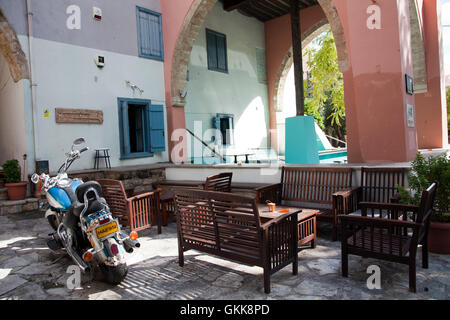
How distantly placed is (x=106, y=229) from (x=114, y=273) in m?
0.35

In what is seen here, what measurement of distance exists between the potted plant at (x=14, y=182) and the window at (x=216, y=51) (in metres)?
6.47

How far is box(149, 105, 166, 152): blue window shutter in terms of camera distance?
8.36 meters

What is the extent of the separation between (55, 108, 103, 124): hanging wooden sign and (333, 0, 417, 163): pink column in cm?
530

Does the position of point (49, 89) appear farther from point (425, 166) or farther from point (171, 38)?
point (425, 166)

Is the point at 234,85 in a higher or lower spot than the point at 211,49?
lower

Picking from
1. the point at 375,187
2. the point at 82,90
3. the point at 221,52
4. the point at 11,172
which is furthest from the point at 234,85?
the point at 375,187

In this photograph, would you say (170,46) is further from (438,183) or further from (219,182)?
(438,183)

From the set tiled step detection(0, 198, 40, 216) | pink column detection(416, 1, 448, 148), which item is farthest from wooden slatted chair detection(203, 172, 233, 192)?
pink column detection(416, 1, 448, 148)

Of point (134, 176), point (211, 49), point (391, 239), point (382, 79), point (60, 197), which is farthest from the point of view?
point (211, 49)

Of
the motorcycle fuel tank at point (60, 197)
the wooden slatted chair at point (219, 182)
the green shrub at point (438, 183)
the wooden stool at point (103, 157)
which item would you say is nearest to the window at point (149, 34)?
the wooden stool at point (103, 157)

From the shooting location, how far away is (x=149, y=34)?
8453 mm

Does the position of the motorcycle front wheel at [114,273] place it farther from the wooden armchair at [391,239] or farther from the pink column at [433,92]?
the pink column at [433,92]

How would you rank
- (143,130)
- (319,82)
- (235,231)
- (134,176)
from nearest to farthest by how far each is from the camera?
(235,231)
(134,176)
(143,130)
(319,82)
